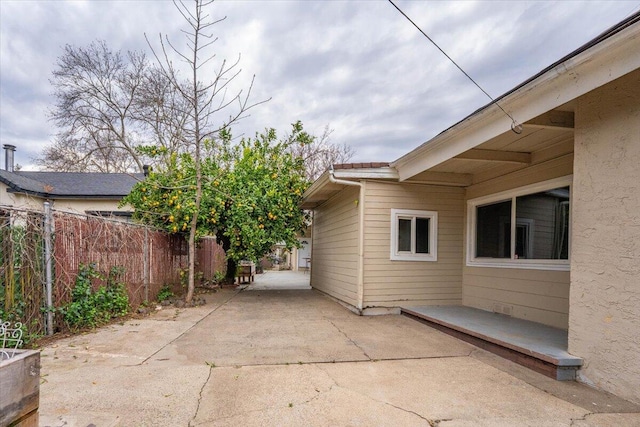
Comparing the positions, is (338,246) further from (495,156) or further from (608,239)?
(608,239)

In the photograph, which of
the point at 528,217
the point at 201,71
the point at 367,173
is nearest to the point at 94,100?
the point at 201,71

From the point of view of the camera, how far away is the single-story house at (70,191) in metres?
12.1

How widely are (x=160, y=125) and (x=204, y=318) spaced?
12.8 m

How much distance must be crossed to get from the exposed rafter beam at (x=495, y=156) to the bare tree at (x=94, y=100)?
12.6m

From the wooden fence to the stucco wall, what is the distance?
232 inches

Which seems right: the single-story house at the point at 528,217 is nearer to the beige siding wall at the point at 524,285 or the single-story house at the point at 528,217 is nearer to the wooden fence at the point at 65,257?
the beige siding wall at the point at 524,285

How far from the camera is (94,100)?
15195mm

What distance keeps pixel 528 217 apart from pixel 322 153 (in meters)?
17.9

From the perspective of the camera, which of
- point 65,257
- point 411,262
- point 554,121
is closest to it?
point 554,121

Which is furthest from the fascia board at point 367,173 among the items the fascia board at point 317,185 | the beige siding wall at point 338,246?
the beige siding wall at point 338,246

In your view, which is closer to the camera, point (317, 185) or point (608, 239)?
point (608, 239)

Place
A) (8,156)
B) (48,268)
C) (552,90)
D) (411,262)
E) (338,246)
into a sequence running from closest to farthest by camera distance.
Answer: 1. (552,90)
2. (48,268)
3. (411,262)
4. (338,246)
5. (8,156)

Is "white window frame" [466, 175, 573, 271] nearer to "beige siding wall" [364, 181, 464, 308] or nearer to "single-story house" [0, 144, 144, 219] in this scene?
"beige siding wall" [364, 181, 464, 308]

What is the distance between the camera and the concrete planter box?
1456 millimetres
